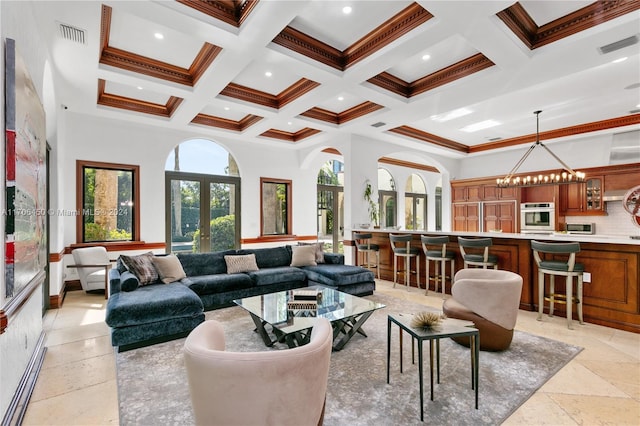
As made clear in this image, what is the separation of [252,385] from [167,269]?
3.36 m

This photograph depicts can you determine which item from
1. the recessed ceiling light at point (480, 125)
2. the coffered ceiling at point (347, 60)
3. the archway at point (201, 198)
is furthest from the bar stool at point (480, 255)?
the archway at point (201, 198)

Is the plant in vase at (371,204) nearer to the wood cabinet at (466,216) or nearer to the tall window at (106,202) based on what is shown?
the wood cabinet at (466,216)

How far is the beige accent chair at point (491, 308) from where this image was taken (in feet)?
8.94

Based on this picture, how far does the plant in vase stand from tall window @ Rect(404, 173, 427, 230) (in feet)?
10.3

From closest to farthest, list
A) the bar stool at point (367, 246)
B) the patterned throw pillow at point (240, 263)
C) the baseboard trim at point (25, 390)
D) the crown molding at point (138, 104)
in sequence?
the baseboard trim at point (25, 390)
the patterned throw pillow at point (240, 263)
the crown molding at point (138, 104)
the bar stool at point (367, 246)

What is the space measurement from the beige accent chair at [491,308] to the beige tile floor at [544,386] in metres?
0.48

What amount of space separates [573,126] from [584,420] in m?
6.65

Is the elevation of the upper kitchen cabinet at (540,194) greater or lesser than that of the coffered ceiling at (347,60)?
lesser

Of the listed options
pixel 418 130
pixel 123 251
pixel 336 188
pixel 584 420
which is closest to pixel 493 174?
pixel 418 130

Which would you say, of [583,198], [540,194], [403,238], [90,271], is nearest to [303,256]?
[403,238]

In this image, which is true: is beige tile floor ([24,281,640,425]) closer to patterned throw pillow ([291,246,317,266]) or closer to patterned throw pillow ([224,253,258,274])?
patterned throw pillow ([224,253,258,274])

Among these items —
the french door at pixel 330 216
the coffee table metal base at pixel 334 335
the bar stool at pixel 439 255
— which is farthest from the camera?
the french door at pixel 330 216

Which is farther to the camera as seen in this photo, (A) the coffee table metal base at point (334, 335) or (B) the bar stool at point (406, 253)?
(B) the bar stool at point (406, 253)

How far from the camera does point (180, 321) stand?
3.26 m
